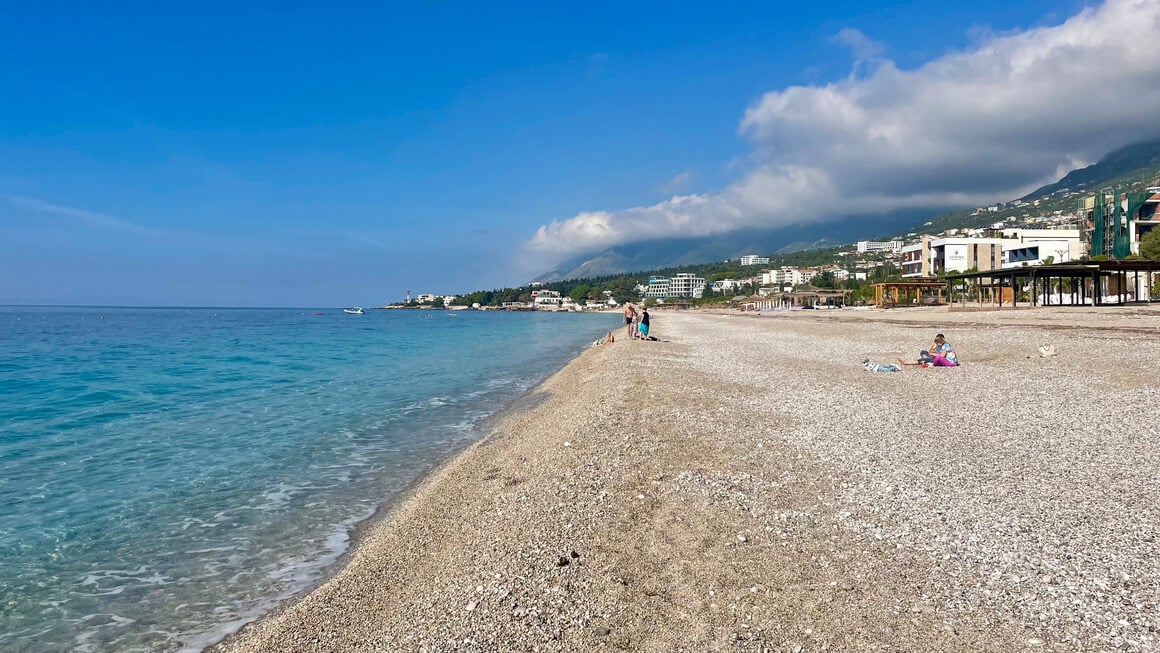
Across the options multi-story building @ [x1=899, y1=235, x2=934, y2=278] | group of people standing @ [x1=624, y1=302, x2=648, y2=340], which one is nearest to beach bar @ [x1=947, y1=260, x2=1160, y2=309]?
multi-story building @ [x1=899, y1=235, x2=934, y2=278]

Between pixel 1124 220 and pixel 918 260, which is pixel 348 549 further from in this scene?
pixel 918 260

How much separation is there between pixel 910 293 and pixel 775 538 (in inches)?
2995

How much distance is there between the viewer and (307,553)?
250 inches

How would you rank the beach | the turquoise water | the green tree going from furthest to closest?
1. the green tree
2. the turquoise water
3. the beach

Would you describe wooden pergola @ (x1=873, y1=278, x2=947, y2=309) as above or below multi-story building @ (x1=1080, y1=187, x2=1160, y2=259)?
below

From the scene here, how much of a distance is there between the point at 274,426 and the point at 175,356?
933 inches

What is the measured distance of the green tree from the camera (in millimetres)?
50278

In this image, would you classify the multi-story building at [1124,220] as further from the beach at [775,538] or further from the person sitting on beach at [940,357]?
the beach at [775,538]

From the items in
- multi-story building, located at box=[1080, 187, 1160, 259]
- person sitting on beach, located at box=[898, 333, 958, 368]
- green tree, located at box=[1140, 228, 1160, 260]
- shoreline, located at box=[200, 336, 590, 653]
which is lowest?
shoreline, located at box=[200, 336, 590, 653]

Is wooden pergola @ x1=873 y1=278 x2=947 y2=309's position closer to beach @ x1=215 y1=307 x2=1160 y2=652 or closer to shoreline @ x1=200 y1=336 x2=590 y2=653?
beach @ x1=215 y1=307 x2=1160 y2=652

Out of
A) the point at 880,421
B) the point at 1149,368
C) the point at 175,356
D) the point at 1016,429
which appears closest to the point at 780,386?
the point at 880,421

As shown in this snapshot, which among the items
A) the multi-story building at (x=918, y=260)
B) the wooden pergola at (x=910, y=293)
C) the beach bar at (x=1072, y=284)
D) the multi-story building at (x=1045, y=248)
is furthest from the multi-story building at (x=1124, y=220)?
the multi-story building at (x=918, y=260)

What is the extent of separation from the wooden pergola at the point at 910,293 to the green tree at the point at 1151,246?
1441 centimetres

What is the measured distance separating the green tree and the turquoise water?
183ft
